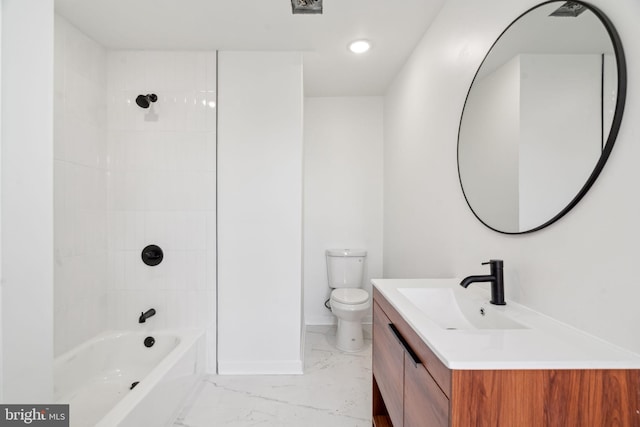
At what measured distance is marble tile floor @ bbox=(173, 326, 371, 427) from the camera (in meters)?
1.64

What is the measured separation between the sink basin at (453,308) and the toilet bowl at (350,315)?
3.95 feet

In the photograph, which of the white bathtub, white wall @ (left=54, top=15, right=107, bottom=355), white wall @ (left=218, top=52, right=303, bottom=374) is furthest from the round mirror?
white wall @ (left=54, top=15, right=107, bottom=355)

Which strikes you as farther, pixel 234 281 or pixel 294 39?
pixel 234 281

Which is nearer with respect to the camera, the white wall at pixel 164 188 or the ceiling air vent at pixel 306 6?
the ceiling air vent at pixel 306 6

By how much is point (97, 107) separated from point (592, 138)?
2.73 meters

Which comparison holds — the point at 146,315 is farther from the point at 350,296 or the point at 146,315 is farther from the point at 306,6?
the point at 306,6

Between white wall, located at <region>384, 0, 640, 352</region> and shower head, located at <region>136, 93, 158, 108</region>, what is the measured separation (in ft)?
6.27

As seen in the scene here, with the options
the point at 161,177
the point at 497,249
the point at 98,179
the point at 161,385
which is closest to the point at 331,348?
the point at 161,385

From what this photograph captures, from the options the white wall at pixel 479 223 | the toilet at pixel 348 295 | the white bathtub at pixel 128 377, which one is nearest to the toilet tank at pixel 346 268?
the toilet at pixel 348 295

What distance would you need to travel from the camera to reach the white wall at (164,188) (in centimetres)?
216

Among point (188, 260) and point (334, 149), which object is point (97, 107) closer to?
point (188, 260)

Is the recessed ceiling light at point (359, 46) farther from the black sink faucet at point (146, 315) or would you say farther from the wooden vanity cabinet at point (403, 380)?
the black sink faucet at point (146, 315)

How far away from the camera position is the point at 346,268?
111 inches

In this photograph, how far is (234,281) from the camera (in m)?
2.16
